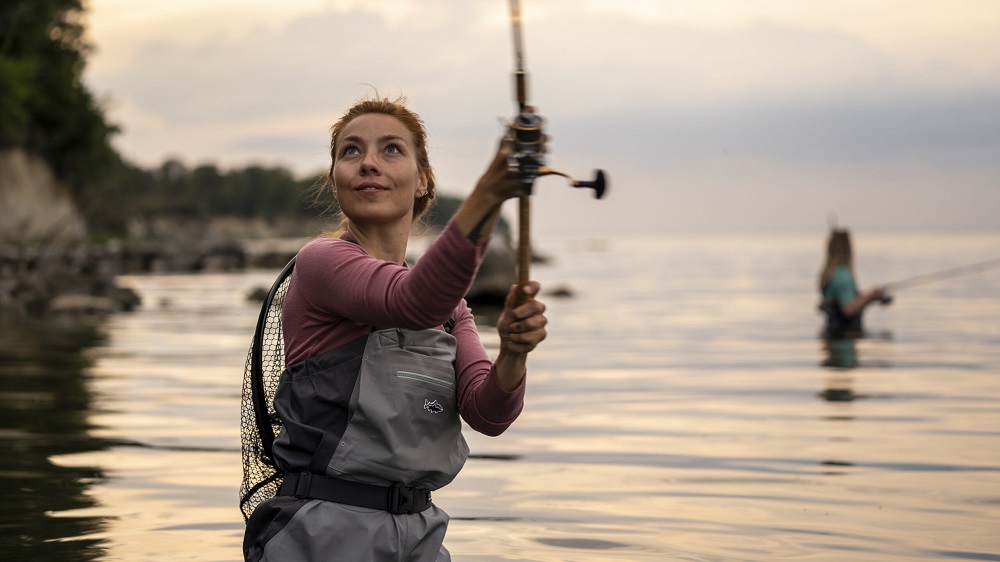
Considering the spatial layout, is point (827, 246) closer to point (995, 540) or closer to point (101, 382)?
point (101, 382)

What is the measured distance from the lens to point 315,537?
3.58 m

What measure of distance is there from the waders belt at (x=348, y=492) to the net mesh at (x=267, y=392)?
0.64 feet

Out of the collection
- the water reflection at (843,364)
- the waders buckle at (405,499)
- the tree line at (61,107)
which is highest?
the tree line at (61,107)

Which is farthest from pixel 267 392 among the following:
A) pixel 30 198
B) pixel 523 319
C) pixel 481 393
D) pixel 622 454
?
pixel 30 198

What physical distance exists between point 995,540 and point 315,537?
4139 millimetres

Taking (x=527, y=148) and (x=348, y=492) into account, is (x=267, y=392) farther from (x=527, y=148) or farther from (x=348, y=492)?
(x=527, y=148)

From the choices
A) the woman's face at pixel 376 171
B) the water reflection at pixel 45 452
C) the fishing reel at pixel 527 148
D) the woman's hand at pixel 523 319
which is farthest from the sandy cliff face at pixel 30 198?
the fishing reel at pixel 527 148

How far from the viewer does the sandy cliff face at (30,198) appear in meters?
66.2

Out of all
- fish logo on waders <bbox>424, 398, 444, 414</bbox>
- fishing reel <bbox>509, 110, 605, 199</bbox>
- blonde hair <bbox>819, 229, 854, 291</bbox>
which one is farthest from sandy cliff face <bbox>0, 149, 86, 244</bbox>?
fishing reel <bbox>509, 110, 605, 199</bbox>

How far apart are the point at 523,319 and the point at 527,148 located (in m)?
0.51

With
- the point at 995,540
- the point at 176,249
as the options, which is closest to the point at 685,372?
the point at 995,540

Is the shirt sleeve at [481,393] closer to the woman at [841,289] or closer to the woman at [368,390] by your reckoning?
the woman at [368,390]

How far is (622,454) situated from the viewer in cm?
912

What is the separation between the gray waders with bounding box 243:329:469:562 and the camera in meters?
3.54
